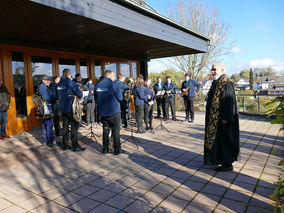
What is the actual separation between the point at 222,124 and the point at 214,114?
214 millimetres

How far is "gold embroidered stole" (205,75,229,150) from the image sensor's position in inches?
144

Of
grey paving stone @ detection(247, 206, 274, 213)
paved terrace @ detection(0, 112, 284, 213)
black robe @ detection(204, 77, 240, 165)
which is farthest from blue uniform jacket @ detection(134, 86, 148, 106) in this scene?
grey paving stone @ detection(247, 206, 274, 213)

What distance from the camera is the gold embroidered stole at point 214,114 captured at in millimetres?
3667

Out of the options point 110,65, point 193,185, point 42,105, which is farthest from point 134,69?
point 193,185

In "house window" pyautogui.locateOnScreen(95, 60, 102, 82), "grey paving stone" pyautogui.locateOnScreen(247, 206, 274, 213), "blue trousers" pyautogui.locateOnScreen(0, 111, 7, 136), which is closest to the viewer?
"grey paving stone" pyautogui.locateOnScreen(247, 206, 274, 213)

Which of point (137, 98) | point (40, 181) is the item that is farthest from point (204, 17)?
point (40, 181)

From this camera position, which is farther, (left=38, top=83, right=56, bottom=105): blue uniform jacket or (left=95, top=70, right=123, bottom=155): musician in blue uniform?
(left=38, top=83, right=56, bottom=105): blue uniform jacket

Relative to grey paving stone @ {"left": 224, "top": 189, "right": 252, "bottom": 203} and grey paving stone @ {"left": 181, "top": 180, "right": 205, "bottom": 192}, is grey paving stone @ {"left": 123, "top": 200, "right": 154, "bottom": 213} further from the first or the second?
grey paving stone @ {"left": 224, "top": 189, "right": 252, "bottom": 203}

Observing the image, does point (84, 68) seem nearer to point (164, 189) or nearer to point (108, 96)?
point (108, 96)

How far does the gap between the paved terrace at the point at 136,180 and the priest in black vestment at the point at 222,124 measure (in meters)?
0.29

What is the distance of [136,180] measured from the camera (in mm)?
3545

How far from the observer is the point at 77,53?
358 inches

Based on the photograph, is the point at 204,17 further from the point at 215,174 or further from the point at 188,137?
the point at 215,174

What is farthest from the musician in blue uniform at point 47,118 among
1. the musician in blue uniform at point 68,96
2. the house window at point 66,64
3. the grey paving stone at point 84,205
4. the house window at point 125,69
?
the house window at point 125,69
